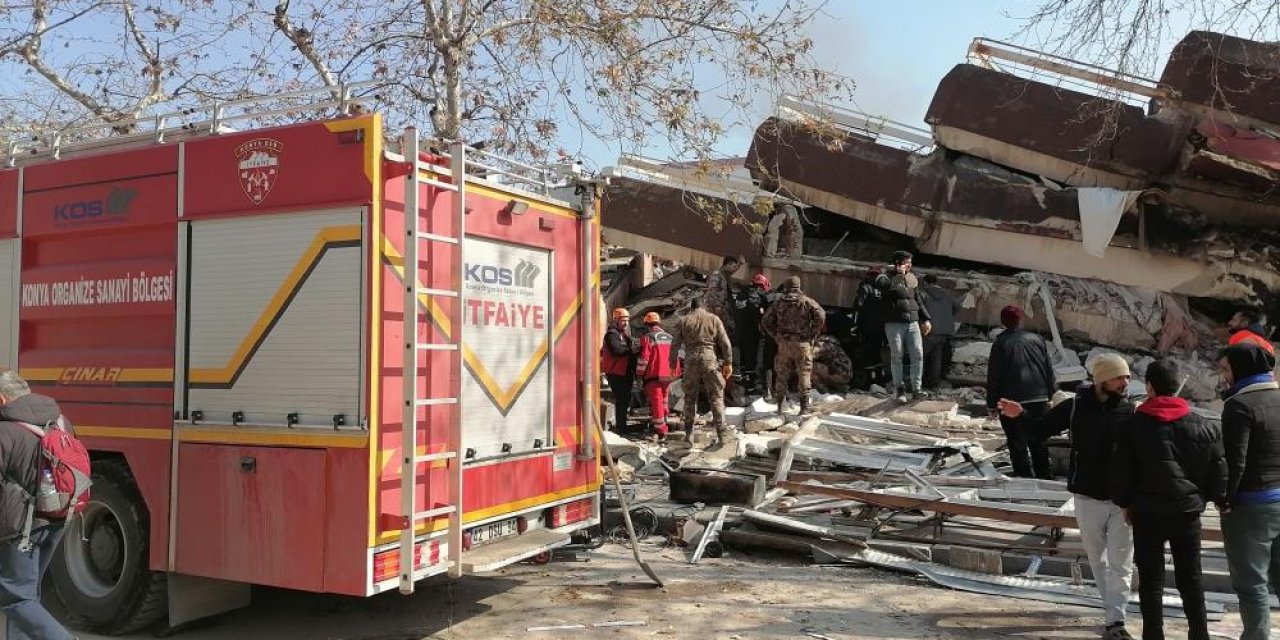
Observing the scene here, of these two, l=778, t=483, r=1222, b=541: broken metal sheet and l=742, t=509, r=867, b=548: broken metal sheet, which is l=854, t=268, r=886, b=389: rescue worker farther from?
l=742, t=509, r=867, b=548: broken metal sheet

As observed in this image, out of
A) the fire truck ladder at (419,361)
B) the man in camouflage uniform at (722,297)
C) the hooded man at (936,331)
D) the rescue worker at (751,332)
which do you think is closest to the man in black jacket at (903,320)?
the hooded man at (936,331)

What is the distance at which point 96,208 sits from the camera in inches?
230

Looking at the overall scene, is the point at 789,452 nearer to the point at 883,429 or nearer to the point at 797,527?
the point at 883,429

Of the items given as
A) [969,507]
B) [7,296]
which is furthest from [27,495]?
[969,507]

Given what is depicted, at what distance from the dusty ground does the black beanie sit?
62.9 inches

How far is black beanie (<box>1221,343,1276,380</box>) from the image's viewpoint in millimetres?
5109

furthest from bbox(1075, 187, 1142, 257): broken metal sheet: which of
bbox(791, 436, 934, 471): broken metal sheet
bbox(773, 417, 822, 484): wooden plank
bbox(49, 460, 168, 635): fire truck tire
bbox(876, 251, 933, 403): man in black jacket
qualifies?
bbox(49, 460, 168, 635): fire truck tire

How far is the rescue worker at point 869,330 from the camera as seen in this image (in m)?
12.3

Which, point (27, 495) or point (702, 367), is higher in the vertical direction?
point (702, 367)

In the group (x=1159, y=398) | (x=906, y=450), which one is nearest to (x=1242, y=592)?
(x=1159, y=398)

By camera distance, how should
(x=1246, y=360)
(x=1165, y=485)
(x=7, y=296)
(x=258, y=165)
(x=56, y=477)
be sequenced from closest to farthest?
(x=56, y=477), (x=1165, y=485), (x=1246, y=360), (x=258, y=165), (x=7, y=296)

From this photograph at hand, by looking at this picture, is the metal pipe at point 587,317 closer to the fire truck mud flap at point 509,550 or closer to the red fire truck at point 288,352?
the red fire truck at point 288,352

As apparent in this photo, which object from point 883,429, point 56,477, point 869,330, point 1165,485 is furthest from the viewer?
point 869,330

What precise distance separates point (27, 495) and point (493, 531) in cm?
235
